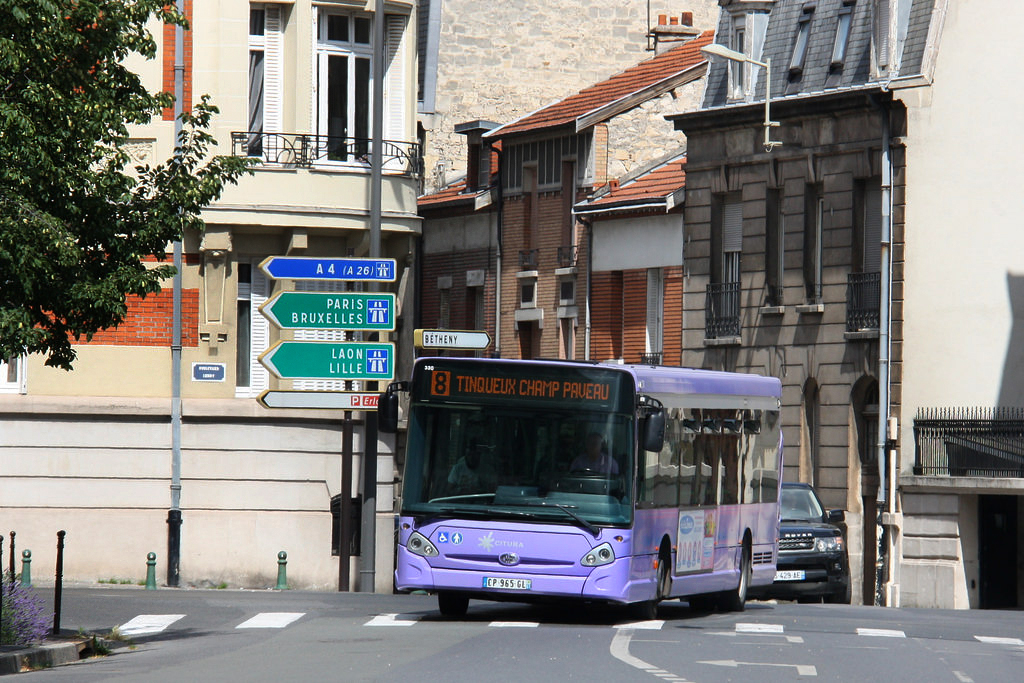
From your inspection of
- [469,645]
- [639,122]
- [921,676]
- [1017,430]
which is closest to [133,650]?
[469,645]

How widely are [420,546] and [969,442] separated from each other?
60.8 ft

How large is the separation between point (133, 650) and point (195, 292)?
1349 centimetres

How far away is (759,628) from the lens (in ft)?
61.3

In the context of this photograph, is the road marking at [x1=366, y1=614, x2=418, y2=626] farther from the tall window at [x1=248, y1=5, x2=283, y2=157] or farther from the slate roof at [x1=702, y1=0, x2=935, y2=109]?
the slate roof at [x1=702, y1=0, x2=935, y2=109]

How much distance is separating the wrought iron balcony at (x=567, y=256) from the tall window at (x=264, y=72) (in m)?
15.3

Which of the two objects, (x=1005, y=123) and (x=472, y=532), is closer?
(x=472, y=532)

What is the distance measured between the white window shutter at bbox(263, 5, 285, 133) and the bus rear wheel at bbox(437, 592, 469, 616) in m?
12.2

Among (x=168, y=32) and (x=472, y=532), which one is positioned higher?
(x=168, y=32)

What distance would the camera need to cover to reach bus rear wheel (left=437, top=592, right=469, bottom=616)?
1931 cm

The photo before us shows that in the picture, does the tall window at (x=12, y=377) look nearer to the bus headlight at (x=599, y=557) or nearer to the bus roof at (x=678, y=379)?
the bus roof at (x=678, y=379)

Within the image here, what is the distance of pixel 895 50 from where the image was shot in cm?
3609

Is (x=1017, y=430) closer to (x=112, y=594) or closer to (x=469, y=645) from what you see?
(x=112, y=594)

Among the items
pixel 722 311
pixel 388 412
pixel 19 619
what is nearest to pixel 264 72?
pixel 388 412

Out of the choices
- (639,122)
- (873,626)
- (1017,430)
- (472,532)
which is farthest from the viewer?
(639,122)
